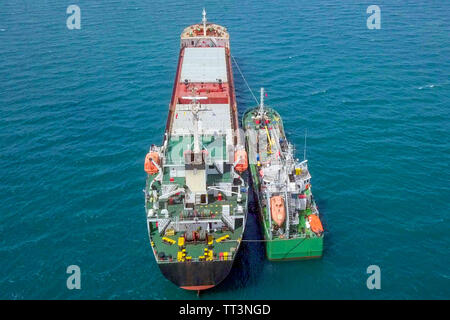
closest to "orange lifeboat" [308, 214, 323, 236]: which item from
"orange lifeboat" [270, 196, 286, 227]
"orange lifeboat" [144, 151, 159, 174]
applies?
"orange lifeboat" [270, 196, 286, 227]

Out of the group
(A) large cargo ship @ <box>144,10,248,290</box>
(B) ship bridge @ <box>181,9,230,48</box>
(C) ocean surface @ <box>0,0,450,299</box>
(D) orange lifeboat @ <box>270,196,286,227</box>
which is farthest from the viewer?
(B) ship bridge @ <box>181,9,230,48</box>

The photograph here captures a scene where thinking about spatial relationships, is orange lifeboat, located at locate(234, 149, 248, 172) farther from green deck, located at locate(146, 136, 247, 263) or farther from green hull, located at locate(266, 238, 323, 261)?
green hull, located at locate(266, 238, 323, 261)

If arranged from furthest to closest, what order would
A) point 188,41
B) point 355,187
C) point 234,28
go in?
point 234,28 < point 188,41 < point 355,187

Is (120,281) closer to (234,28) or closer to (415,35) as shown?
(234,28)

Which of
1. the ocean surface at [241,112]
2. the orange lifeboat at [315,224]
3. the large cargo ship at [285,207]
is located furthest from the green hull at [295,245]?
the ocean surface at [241,112]

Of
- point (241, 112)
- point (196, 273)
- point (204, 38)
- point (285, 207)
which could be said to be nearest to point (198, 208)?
point (196, 273)

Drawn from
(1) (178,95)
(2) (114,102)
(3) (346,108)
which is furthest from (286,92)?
(2) (114,102)

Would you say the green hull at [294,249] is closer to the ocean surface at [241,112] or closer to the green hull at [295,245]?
the green hull at [295,245]
